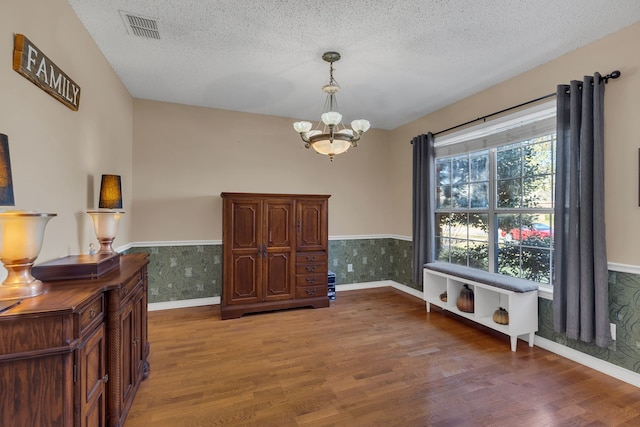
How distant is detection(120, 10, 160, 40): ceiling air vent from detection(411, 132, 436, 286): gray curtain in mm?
3413

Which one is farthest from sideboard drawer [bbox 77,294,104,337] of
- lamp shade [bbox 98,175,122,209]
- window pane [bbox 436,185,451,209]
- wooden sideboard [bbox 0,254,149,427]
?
window pane [bbox 436,185,451,209]

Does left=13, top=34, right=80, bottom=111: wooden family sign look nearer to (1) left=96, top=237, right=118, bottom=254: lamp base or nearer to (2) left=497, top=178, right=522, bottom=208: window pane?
(1) left=96, top=237, right=118, bottom=254: lamp base

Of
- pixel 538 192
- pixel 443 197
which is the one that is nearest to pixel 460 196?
→ pixel 443 197

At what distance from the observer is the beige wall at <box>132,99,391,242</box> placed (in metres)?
4.01

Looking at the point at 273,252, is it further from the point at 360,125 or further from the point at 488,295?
the point at 488,295

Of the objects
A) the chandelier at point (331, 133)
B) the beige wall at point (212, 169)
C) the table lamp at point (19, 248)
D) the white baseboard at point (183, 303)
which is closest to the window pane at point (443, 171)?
the beige wall at point (212, 169)

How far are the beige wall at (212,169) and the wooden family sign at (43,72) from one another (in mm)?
1888

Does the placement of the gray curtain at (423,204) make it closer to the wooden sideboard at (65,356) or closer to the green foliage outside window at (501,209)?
the green foliage outside window at (501,209)

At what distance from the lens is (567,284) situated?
263 centimetres

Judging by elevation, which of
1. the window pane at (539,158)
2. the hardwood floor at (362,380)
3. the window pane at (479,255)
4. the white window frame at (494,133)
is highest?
the white window frame at (494,133)

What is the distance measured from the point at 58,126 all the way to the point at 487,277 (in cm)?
390

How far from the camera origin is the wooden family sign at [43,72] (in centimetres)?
156

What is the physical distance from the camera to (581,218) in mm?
2510

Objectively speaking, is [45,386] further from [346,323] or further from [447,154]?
[447,154]
